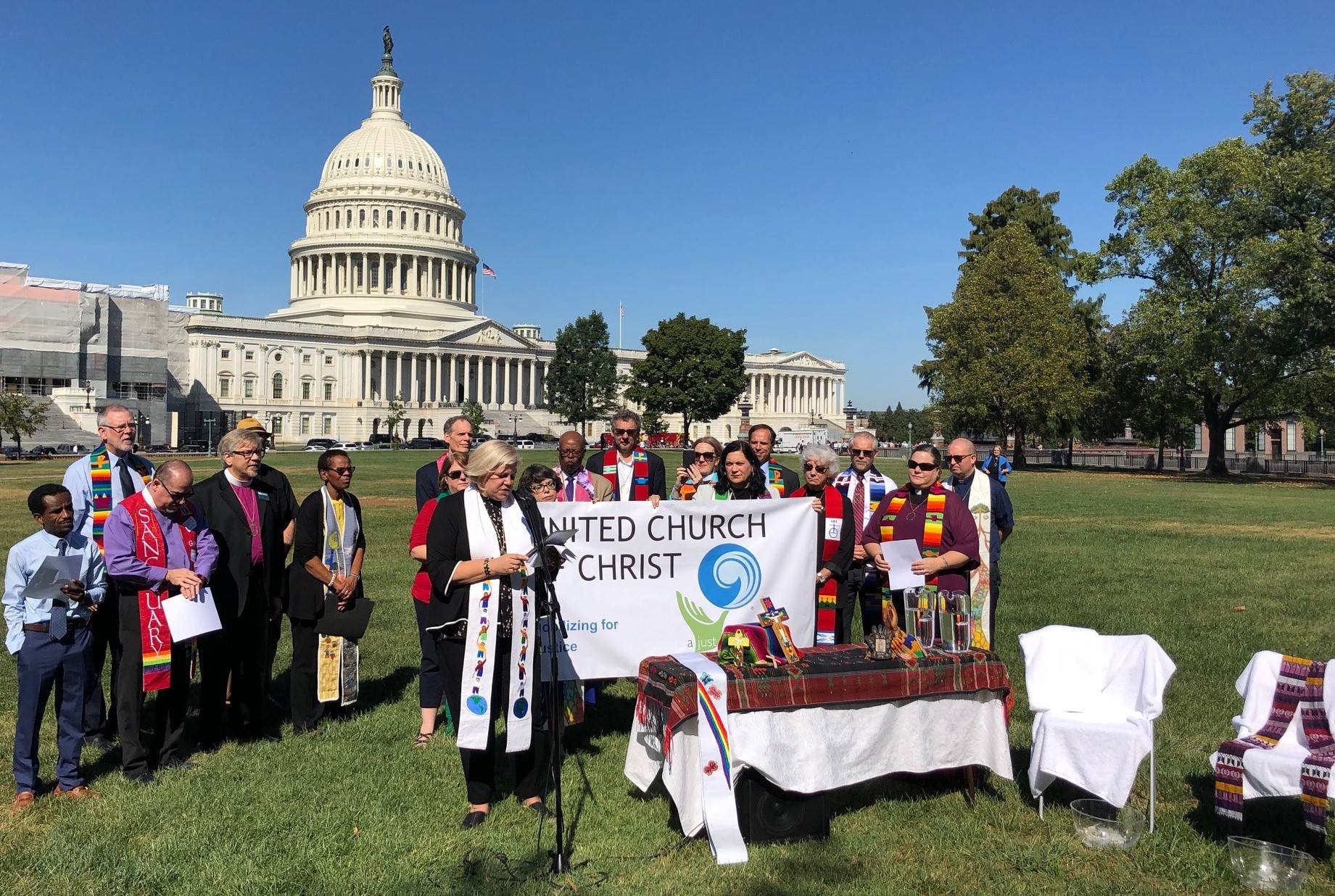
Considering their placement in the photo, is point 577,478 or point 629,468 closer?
point 577,478

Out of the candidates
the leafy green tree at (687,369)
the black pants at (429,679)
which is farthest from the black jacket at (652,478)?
the leafy green tree at (687,369)

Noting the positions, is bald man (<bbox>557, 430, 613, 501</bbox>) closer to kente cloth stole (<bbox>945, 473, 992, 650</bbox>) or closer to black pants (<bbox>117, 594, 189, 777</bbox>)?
kente cloth stole (<bbox>945, 473, 992, 650</bbox>)

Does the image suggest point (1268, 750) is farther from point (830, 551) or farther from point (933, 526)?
point (830, 551)

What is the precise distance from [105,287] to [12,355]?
1186cm

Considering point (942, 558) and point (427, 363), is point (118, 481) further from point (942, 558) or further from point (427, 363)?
point (427, 363)

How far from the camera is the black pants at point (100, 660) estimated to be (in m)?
7.11

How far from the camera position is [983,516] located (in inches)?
338

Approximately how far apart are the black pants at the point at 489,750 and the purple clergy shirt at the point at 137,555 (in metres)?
2.11

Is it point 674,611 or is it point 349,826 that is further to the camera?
point 674,611

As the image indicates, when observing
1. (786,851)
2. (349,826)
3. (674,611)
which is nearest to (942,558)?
(674,611)

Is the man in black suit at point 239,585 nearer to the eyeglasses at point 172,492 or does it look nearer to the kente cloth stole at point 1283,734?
the eyeglasses at point 172,492

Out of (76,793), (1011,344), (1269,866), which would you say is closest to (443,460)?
(76,793)

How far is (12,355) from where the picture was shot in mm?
87625

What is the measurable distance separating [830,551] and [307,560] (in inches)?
160
